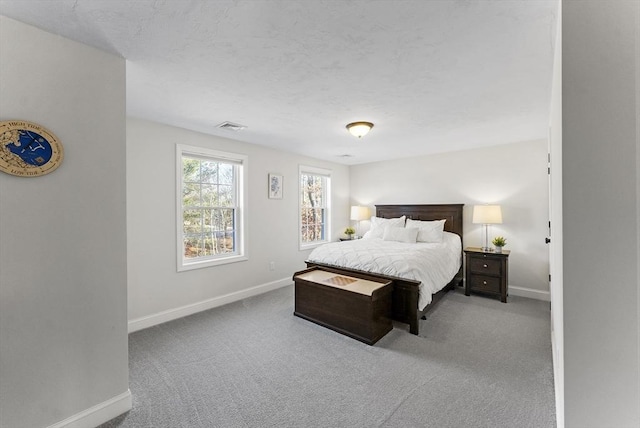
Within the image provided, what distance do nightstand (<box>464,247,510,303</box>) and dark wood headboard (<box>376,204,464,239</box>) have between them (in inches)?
24.3

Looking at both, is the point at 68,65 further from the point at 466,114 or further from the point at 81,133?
the point at 466,114

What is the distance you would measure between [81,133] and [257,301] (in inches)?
114

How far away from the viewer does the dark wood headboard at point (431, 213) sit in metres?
4.67

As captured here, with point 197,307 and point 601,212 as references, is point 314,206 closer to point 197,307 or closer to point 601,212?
point 197,307

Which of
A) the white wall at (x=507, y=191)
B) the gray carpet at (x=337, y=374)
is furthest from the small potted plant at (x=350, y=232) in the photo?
the gray carpet at (x=337, y=374)

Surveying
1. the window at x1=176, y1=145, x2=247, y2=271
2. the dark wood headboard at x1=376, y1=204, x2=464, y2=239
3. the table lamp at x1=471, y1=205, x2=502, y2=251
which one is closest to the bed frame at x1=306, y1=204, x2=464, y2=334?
the dark wood headboard at x1=376, y1=204, x2=464, y2=239

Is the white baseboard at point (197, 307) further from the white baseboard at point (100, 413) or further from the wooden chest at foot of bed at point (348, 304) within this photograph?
the white baseboard at point (100, 413)

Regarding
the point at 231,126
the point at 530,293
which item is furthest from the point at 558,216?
the point at 530,293

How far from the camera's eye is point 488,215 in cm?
405

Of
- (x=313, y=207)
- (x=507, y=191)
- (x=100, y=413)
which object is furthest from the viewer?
(x=313, y=207)

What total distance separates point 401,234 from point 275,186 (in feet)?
7.27

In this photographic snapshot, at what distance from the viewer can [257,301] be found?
393cm

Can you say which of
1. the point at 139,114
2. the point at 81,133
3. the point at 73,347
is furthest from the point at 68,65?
the point at 73,347

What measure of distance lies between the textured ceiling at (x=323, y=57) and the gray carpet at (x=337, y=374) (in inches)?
91.2
